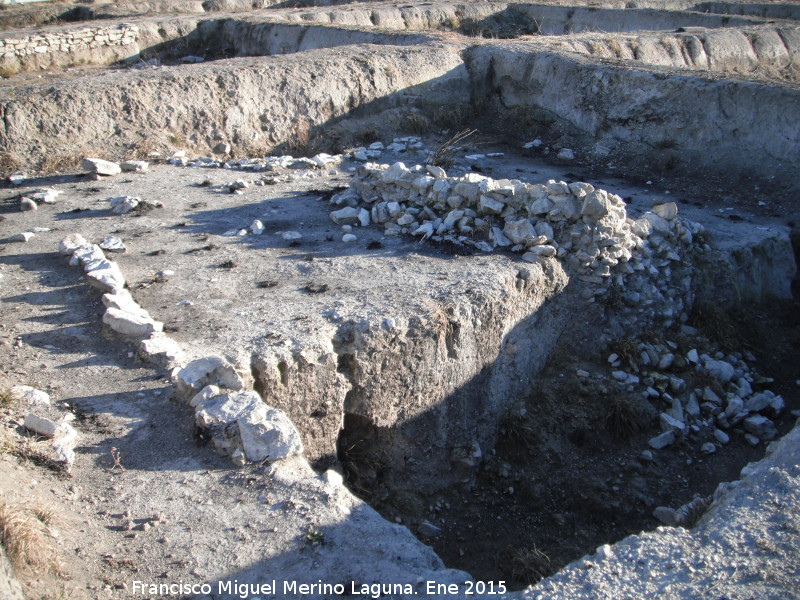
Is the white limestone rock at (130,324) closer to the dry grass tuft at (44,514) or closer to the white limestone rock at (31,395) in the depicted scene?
the white limestone rock at (31,395)

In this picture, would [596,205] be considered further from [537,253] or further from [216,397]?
[216,397]

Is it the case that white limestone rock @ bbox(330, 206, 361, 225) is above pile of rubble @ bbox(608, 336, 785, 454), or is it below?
above

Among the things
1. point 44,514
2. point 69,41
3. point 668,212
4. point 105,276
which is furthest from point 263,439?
point 69,41

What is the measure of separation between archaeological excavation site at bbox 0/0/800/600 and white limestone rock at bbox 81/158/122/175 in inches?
1.1

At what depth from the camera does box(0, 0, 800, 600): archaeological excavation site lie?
3590 mm

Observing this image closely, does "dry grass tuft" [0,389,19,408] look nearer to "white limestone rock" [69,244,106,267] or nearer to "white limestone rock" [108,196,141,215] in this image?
"white limestone rock" [69,244,106,267]

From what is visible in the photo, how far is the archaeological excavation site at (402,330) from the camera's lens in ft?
11.8

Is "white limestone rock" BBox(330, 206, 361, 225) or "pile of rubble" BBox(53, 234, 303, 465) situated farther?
"white limestone rock" BBox(330, 206, 361, 225)

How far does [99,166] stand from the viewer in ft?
27.4

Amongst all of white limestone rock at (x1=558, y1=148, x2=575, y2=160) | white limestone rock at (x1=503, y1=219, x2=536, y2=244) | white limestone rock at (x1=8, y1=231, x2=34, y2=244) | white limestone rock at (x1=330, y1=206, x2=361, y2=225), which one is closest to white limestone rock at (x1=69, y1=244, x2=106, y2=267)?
white limestone rock at (x1=8, y1=231, x2=34, y2=244)

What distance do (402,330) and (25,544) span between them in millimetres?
2858

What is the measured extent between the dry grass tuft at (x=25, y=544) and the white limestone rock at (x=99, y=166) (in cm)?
585

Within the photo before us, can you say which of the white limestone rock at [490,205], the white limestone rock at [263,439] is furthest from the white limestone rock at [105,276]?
the white limestone rock at [490,205]

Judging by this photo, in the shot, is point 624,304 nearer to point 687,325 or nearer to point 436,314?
point 687,325
